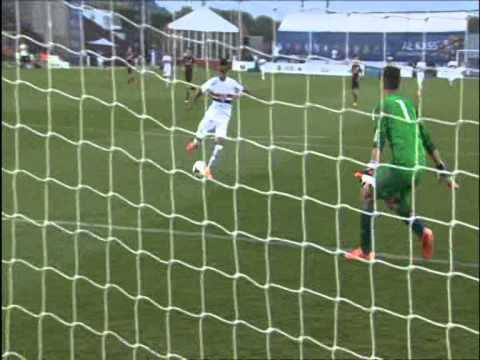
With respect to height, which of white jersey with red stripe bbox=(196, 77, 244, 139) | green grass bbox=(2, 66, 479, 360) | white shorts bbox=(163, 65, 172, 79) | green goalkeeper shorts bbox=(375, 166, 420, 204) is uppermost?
white shorts bbox=(163, 65, 172, 79)

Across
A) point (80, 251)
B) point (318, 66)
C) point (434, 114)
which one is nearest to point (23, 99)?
point (434, 114)

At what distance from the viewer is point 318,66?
3.31 meters

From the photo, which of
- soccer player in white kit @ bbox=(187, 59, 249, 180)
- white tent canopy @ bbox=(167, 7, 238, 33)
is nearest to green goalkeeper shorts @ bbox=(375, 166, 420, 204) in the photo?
soccer player in white kit @ bbox=(187, 59, 249, 180)

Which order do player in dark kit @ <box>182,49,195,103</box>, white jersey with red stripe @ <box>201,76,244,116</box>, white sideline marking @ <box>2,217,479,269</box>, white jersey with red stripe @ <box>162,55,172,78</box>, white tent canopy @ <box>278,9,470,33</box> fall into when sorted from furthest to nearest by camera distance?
1. white sideline marking @ <box>2,217,479,269</box>
2. white jersey with red stripe @ <box>162,55,172,78</box>
3. player in dark kit @ <box>182,49,195,103</box>
4. white jersey with red stripe @ <box>201,76,244,116</box>
5. white tent canopy @ <box>278,9,470,33</box>

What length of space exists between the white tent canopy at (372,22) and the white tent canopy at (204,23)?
0.71 ft

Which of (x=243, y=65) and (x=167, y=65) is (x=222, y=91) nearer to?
(x=243, y=65)

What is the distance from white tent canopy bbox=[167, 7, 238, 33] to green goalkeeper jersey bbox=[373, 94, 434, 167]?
69 cm

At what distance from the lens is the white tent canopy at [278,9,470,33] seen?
2.88m

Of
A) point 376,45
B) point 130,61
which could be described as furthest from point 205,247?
point 376,45

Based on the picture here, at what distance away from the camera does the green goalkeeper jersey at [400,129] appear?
2.60 m

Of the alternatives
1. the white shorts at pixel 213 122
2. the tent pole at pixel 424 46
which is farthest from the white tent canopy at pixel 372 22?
the white shorts at pixel 213 122

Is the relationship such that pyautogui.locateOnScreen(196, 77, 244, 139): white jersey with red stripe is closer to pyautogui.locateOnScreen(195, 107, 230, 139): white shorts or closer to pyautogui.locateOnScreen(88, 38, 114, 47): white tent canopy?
pyautogui.locateOnScreen(195, 107, 230, 139): white shorts

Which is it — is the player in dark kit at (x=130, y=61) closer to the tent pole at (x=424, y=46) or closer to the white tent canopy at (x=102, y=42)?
the white tent canopy at (x=102, y=42)

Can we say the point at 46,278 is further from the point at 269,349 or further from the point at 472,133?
the point at 472,133
